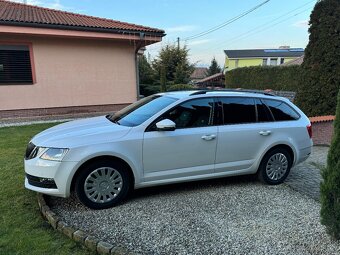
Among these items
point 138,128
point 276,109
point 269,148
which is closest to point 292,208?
point 269,148

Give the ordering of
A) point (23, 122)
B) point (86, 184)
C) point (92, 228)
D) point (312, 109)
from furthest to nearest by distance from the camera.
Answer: point (23, 122) < point (312, 109) < point (86, 184) < point (92, 228)

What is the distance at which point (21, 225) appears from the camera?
12.1ft

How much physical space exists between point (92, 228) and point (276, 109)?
3.57 meters

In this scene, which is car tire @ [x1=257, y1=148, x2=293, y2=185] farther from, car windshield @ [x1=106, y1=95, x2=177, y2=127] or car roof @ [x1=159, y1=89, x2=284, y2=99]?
car windshield @ [x1=106, y1=95, x2=177, y2=127]

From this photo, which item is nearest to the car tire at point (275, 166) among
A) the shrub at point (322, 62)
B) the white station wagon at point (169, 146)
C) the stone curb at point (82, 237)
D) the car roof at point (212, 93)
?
the white station wagon at point (169, 146)

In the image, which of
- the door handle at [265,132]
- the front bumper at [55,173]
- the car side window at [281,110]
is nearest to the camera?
the front bumper at [55,173]

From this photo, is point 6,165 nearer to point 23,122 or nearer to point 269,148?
point 269,148

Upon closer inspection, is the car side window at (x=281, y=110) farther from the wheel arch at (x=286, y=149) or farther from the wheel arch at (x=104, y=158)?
the wheel arch at (x=104, y=158)

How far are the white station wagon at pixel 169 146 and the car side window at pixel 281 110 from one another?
0.02 m

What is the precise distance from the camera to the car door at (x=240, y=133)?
188 inches

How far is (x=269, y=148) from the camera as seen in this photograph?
507 centimetres

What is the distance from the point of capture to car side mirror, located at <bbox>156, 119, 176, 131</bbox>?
14.0 feet

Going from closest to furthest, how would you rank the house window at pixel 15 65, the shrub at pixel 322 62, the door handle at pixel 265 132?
1. the door handle at pixel 265 132
2. the shrub at pixel 322 62
3. the house window at pixel 15 65

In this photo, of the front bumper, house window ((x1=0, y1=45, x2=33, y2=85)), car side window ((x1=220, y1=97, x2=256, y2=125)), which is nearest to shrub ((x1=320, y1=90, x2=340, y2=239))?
car side window ((x1=220, y1=97, x2=256, y2=125))
